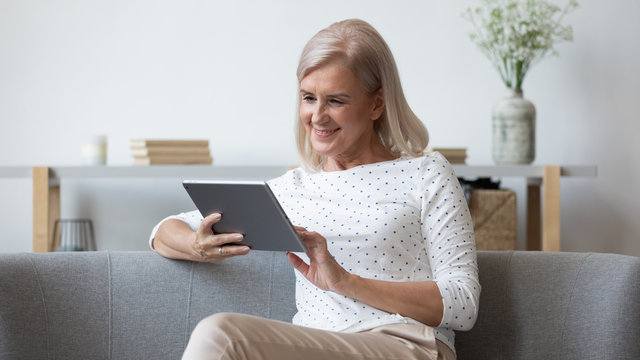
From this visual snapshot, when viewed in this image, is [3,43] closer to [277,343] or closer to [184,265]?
[184,265]

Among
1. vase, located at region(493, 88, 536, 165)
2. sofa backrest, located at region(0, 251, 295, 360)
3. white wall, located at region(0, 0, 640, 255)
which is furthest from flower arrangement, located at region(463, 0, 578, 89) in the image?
sofa backrest, located at region(0, 251, 295, 360)

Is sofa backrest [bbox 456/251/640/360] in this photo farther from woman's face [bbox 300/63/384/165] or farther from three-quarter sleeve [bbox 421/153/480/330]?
Result: woman's face [bbox 300/63/384/165]

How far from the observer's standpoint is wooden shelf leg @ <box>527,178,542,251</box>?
132 inches

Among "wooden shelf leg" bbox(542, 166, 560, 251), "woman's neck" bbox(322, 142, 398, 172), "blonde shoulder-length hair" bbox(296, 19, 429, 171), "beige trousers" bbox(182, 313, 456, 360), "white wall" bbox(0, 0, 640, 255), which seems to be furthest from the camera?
"white wall" bbox(0, 0, 640, 255)

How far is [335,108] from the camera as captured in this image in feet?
5.63

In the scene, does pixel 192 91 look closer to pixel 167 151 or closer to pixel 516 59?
pixel 167 151

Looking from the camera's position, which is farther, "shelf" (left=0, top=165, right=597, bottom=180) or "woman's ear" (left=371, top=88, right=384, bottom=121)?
"shelf" (left=0, top=165, right=597, bottom=180)

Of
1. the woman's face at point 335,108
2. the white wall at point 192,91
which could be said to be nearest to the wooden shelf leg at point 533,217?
the white wall at point 192,91

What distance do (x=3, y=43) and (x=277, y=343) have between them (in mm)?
2778

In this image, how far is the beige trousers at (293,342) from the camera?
131 centimetres

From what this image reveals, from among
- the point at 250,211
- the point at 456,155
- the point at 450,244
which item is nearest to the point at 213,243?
→ the point at 250,211

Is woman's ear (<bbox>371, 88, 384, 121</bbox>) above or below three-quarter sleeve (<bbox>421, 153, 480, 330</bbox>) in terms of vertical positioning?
above

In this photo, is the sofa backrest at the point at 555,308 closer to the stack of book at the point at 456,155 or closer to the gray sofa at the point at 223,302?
the gray sofa at the point at 223,302

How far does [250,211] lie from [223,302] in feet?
1.46
